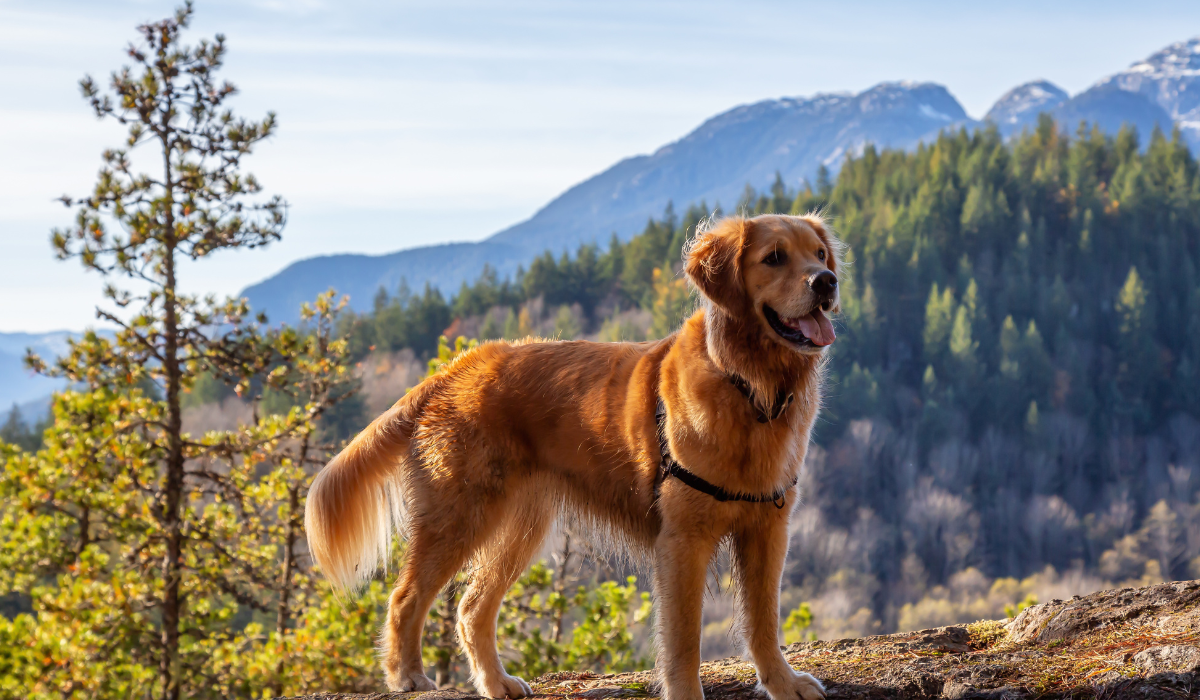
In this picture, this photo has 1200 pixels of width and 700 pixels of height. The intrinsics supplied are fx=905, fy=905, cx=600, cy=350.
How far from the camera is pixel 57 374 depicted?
8641 mm

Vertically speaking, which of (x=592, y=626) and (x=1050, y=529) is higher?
(x=592, y=626)

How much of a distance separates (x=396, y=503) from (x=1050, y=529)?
77.6 meters

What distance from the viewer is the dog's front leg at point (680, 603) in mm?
3605

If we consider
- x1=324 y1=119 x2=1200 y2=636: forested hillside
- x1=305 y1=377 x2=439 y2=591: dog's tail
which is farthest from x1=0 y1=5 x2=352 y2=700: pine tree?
x1=324 y1=119 x2=1200 y2=636: forested hillside

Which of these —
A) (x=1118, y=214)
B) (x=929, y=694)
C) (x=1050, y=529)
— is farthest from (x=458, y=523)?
(x=1118, y=214)

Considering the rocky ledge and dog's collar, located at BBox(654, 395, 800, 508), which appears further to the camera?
dog's collar, located at BBox(654, 395, 800, 508)

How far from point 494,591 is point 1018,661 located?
7.91 ft

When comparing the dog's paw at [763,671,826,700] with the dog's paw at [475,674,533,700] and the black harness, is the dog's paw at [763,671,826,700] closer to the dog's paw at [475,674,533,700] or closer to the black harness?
the black harness

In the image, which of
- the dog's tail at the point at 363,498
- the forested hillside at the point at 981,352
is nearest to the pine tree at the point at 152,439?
the dog's tail at the point at 363,498

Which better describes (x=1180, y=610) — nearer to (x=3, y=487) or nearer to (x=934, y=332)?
(x=3, y=487)

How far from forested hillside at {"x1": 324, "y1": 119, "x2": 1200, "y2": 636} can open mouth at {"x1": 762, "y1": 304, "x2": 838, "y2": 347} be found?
56080mm

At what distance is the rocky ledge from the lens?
3385 mm

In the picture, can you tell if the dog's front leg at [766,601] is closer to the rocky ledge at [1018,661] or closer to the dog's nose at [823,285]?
the rocky ledge at [1018,661]

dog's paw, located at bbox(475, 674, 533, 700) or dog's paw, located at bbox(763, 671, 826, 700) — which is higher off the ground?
dog's paw, located at bbox(763, 671, 826, 700)
